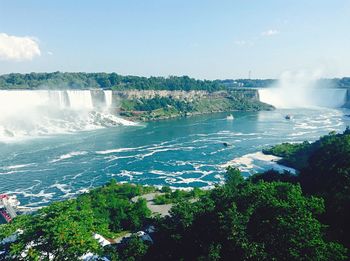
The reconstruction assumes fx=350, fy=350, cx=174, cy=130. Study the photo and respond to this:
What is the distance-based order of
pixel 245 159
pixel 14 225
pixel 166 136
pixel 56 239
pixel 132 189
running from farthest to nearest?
1. pixel 166 136
2. pixel 245 159
3. pixel 132 189
4. pixel 14 225
5. pixel 56 239

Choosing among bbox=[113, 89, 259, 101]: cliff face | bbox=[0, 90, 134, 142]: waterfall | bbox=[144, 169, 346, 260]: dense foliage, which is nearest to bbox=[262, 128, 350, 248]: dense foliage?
bbox=[144, 169, 346, 260]: dense foliage

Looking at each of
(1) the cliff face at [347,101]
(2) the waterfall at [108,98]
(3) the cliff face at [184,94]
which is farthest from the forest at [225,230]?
(1) the cliff face at [347,101]

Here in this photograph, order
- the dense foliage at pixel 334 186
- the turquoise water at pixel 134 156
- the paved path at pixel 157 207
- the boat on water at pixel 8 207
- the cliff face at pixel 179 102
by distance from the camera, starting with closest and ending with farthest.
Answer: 1. the dense foliage at pixel 334 186
2. the paved path at pixel 157 207
3. the boat on water at pixel 8 207
4. the turquoise water at pixel 134 156
5. the cliff face at pixel 179 102

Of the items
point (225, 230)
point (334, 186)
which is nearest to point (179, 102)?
point (334, 186)

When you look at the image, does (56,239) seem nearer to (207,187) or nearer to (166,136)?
(207,187)

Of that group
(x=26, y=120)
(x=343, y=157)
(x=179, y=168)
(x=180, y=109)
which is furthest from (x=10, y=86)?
(x=343, y=157)

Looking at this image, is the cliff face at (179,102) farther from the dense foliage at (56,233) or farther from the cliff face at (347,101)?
the dense foliage at (56,233)

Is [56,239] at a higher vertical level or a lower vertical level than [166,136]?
higher
